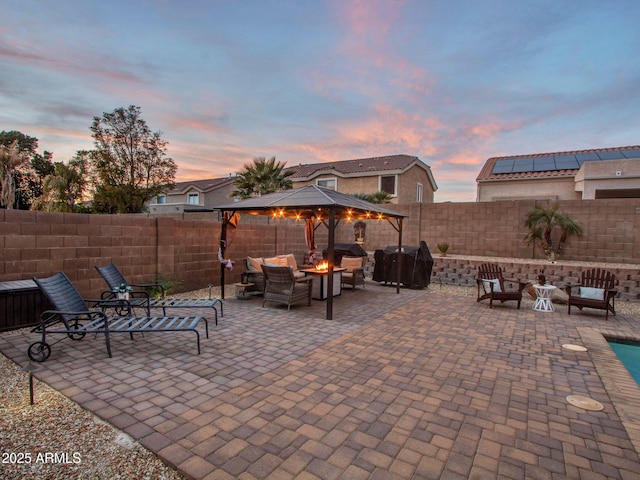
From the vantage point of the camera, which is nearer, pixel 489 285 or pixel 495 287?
pixel 489 285

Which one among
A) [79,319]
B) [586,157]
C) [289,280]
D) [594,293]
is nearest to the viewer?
[79,319]

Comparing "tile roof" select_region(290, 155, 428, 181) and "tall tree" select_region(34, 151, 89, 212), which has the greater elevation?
"tile roof" select_region(290, 155, 428, 181)

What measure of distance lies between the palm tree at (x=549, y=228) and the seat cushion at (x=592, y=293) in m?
3.97

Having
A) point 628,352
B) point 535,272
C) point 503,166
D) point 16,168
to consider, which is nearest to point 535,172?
point 503,166

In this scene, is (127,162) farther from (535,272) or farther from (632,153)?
(632,153)

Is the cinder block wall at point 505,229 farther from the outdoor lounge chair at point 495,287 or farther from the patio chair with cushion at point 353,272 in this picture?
the patio chair with cushion at point 353,272

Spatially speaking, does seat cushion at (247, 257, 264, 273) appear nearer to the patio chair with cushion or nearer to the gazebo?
the gazebo

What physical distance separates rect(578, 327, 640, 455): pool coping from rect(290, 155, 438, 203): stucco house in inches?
566

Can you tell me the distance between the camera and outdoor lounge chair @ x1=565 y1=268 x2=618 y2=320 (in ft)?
23.6

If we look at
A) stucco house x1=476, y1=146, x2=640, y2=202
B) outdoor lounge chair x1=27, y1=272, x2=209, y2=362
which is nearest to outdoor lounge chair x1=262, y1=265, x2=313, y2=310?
outdoor lounge chair x1=27, y1=272, x2=209, y2=362

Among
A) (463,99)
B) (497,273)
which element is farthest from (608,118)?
(497,273)

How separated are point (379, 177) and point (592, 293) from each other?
45.3 ft

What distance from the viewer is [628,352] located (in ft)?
18.2

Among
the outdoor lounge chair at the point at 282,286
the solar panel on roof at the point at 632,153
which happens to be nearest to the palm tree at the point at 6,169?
the outdoor lounge chair at the point at 282,286
